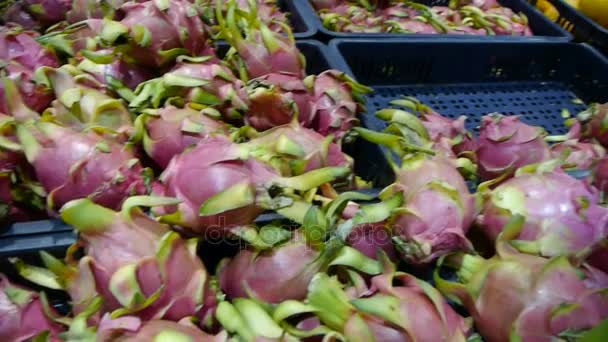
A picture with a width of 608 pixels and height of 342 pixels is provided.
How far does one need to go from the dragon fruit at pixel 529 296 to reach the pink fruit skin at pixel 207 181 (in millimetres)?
262

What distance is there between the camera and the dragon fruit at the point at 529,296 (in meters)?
0.54

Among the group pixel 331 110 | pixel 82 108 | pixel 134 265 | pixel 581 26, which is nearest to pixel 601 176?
pixel 331 110

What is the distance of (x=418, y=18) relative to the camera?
61.2 inches

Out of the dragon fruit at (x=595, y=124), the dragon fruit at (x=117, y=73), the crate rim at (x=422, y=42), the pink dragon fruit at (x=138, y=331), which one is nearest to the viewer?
the pink dragon fruit at (x=138, y=331)

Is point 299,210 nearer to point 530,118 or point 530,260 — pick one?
point 530,260

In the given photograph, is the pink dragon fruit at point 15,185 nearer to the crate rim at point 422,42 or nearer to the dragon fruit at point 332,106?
the dragon fruit at point 332,106

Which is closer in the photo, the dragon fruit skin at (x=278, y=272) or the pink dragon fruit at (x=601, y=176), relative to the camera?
the dragon fruit skin at (x=278, y=272)

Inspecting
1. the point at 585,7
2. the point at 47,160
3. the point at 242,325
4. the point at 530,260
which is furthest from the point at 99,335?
the point at 585,7

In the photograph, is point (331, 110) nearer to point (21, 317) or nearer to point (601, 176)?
point (601, 176)

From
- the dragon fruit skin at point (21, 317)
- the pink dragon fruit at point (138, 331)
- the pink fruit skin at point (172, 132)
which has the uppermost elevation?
the pink fruit skin at point (172, 132)

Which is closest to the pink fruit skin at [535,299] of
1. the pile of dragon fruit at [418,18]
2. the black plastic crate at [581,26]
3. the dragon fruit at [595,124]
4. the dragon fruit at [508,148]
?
the dragon fruit at [508,148]

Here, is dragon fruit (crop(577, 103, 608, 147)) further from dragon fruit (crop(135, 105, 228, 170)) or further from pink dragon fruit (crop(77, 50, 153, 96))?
pink dragon fruit (crop(77, 50, 153, 96))

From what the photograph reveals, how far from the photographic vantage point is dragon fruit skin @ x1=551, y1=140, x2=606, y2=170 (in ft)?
3.11

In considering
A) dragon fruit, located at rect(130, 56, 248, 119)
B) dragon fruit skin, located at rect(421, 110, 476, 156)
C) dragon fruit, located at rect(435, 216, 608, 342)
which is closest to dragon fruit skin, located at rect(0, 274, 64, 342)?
dragon fruit, located at rect(130, 56, 248, 119)
